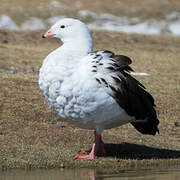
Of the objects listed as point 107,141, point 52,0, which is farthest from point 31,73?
point 52,0

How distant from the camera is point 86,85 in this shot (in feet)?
29.2

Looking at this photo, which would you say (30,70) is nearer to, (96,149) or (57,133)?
(57,133)

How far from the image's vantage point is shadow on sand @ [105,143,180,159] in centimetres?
1005

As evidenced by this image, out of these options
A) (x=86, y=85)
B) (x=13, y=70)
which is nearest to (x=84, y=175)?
(x=86, y=85)

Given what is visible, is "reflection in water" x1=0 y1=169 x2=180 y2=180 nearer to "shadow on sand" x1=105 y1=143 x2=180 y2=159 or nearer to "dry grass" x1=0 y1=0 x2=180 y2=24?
"shadow on sand" x1=105 y1=143 x2=180 y2=159

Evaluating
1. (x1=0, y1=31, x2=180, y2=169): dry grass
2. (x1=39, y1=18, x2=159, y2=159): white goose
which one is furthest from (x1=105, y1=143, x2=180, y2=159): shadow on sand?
(x1=39, y1=18, x2=159, y2=159): white goose

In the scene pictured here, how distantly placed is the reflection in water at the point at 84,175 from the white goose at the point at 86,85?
30.1 inches

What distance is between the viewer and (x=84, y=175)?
834 centimetres

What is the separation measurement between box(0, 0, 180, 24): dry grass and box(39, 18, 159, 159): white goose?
25208 millimetres

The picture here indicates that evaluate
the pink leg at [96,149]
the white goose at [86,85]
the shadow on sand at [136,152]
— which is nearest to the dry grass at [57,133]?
the shadow on sand at [136,152]

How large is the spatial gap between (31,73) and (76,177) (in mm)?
9284

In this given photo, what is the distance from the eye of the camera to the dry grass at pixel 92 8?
35.8m

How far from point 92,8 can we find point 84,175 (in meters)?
31.8

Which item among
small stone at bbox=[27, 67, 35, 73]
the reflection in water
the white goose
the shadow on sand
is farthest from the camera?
small stone at bbox=[27, 67, 35, 73]
